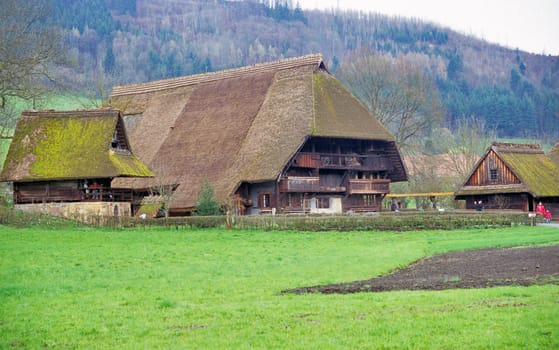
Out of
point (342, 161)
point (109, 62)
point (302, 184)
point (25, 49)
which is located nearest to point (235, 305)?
point (25, 49)

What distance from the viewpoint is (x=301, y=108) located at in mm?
60219

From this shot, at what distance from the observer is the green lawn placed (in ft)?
45.7

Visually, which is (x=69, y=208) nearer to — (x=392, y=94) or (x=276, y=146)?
(x=276, y=146)

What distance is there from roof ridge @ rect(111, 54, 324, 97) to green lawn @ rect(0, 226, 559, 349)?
115 ft

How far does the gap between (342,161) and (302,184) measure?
4.65 metres

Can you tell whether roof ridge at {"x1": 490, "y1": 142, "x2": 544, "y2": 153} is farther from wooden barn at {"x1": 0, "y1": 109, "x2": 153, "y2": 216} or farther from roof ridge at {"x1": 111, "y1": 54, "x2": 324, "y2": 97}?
wooden barn at {"x1": 0, "y1": 109, "x2": 153, "y2": 216}

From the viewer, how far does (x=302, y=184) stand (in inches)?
2292

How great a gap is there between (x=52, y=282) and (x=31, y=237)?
50.0 ft

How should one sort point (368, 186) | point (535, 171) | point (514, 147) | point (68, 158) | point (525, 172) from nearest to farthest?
point (68, 158) < point (525, 172) < point (535, 171) < point (368, 186) < point (514, 147)

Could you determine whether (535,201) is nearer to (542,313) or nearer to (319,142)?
(319,142)

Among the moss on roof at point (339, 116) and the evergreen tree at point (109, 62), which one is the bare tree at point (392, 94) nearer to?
the moss on roof at point (339, 116)

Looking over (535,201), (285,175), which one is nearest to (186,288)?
(285,175)

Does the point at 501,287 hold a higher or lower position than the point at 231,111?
lower

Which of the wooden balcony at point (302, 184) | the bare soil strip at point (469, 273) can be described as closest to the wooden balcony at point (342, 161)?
the wooden balcony at point (302, 184)
